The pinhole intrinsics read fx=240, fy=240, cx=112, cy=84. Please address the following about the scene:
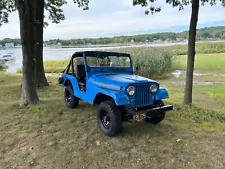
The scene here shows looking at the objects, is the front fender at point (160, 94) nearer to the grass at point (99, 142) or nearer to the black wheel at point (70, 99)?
the grass at point (99, 142)

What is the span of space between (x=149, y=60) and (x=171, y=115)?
1199 centimetres

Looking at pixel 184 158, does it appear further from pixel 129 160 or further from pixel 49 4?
pixel 49 4

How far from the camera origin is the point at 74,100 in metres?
6.09

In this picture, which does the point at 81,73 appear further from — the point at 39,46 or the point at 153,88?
the point at 39,46

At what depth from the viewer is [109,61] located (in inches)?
224

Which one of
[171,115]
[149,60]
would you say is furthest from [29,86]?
[149,60]

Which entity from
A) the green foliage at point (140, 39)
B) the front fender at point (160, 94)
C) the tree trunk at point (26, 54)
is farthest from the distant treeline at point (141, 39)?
the front fender at point (160, 94)

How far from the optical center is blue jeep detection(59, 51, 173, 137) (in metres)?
4.25

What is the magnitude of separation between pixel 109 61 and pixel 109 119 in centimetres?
168

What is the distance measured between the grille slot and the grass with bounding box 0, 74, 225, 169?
619 millimetres

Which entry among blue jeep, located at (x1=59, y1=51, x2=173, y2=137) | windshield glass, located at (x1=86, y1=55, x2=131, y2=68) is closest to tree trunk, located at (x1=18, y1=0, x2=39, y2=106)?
blue jeep, located at (x1=59, y1=51, x2=173, y2=137)

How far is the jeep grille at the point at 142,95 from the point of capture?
4383 mm

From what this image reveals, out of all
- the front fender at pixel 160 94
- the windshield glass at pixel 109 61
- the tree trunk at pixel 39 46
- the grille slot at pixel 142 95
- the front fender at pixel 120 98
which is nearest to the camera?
the front fender at pixel 120 98

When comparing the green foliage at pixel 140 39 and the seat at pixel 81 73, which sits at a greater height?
the green foliage at pixel 140 39
